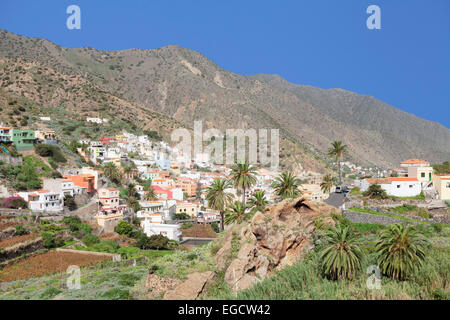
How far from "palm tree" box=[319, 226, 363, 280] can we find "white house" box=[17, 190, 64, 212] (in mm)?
44624

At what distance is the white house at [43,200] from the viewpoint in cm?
5181

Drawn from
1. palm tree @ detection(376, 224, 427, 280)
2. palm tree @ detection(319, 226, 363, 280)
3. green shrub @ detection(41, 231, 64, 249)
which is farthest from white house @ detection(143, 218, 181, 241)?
palm tree @ detection(376, 224, 427, 280)

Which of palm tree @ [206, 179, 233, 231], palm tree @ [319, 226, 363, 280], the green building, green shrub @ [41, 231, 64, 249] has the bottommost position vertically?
green shrub @ [41, 231, 64, 249]

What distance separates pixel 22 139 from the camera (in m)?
66.1

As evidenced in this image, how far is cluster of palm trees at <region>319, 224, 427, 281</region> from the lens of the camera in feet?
58.3

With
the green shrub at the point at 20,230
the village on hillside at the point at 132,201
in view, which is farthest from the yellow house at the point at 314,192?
the green shrub at the point at 20,230

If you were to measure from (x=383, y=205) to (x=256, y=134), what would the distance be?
396 feet

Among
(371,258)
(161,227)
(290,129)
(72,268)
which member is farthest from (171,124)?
(371,258)

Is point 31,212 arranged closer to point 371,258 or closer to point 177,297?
point 177,297

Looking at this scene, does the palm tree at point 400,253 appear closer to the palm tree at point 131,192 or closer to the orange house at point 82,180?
the orange house at point 82,180

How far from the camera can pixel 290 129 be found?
187m

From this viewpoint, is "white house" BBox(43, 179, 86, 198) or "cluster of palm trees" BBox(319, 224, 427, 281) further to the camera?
"white house" BBox(43, 179, 86, 198)

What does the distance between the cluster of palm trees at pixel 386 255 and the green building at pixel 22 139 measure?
6193 centimetres

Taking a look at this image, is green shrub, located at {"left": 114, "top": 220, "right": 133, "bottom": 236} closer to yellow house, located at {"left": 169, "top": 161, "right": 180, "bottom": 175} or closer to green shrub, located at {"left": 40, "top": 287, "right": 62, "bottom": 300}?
green shrub, located at {"left": 40, "top": 287, "right": 62, "bottom": 300}
